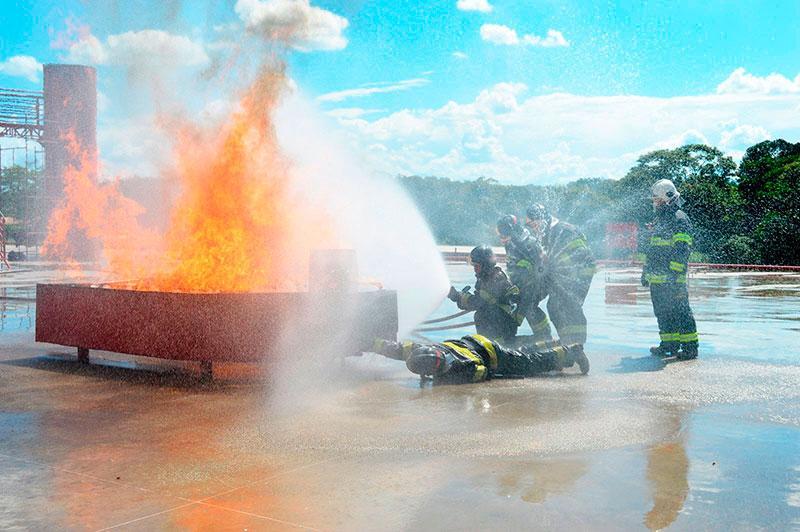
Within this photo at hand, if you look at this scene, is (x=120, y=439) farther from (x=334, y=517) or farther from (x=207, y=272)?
(x=207, y=272)

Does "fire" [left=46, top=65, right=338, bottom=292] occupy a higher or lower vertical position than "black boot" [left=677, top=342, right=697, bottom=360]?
higher

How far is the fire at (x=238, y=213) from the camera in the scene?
29.7 ft

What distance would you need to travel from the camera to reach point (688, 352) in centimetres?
945

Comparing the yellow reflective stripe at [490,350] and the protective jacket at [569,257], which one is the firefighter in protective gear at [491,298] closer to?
the protective jacket at [569,257]

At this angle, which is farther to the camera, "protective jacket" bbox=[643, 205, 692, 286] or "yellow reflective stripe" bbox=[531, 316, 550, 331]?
"protective jacket" bbox=[643, 205, 692, 286]

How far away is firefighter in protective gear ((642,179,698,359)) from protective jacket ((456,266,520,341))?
1.93m

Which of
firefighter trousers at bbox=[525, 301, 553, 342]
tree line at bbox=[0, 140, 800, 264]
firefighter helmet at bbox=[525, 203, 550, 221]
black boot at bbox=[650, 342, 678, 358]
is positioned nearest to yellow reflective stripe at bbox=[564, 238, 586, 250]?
firefighter helmet at bbox=[525, 203, 550, 221]

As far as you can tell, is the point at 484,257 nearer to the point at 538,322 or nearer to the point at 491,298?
the point at 491,298

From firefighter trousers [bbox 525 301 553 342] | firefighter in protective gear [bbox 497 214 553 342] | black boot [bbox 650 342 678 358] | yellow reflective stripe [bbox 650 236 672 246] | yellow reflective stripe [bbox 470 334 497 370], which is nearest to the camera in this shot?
yellow reflective stripe [bbox 470 334 497 370]

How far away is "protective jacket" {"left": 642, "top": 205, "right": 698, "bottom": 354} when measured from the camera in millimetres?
9492

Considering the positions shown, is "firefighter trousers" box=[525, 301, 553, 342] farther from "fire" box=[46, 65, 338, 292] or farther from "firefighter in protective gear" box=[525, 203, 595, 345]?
"fire" box=[46, 65, 338, 292]

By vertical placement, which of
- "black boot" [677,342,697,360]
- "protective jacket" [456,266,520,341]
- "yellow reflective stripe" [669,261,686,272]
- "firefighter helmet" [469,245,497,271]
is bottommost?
"black boot" [677,342,697,360]

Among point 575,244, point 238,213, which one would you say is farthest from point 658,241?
point 238,213

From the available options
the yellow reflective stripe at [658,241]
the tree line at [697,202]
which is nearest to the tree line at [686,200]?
the tree line at [697,202]
